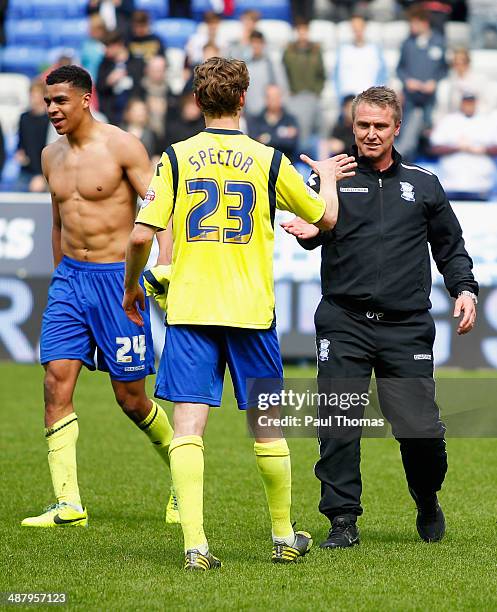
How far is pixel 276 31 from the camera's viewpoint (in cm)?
2083

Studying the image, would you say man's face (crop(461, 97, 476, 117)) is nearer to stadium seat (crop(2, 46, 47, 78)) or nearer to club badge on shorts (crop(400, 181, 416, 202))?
stadium seat (crop(2, 46, 47, 78))

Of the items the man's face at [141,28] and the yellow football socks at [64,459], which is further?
the man's face at [141,28]

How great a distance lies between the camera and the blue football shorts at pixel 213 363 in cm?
567

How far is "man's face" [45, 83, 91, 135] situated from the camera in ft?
23.7

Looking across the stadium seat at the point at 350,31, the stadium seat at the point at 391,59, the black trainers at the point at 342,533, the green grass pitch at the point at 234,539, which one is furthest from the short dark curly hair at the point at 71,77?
the stadium seat at the point at 350,31

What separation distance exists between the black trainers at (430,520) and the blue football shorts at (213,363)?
4.27 feet

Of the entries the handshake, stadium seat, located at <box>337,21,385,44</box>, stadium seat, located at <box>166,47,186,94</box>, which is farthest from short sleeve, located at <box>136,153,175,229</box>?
stadium seat, located at <box>337,21,385,44</box>

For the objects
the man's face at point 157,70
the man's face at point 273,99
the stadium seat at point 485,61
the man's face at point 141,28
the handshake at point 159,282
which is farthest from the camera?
the stadium seat at point 485,61

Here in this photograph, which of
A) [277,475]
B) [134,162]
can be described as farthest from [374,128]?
[277,475]

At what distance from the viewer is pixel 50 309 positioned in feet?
24.0

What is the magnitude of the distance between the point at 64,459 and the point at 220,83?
2.61 meters

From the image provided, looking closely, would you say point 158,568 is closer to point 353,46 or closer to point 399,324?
point 399,324

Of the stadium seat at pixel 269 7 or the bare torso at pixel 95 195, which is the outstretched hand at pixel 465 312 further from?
the stadium seat at pixel 269 7

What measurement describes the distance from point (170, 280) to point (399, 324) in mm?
1325
